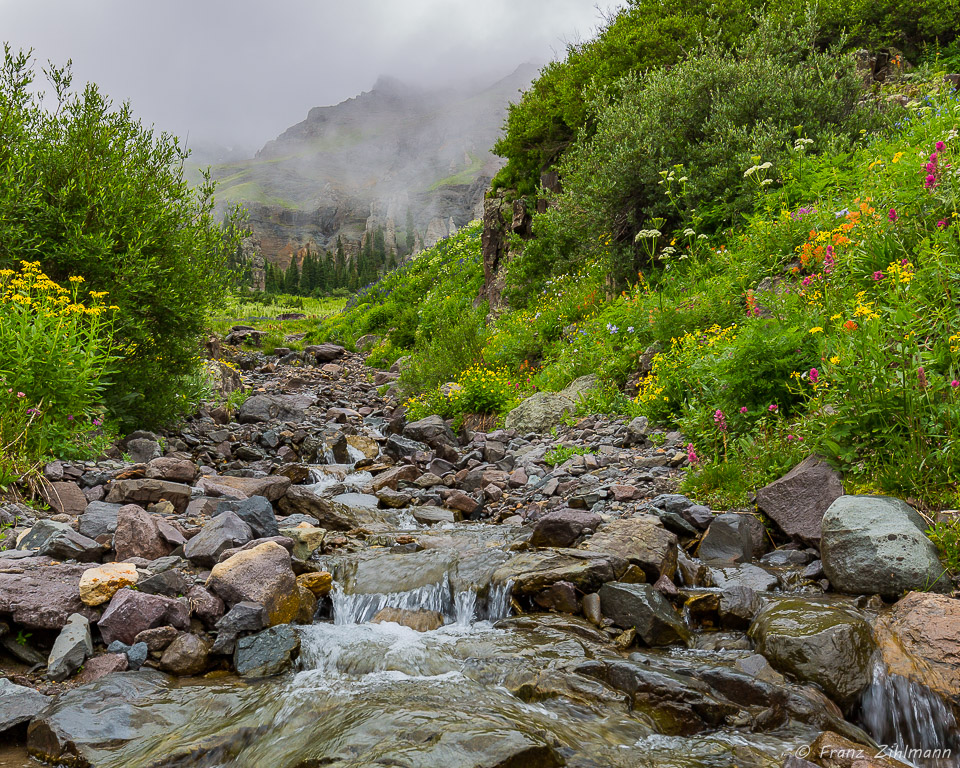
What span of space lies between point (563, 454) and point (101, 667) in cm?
546

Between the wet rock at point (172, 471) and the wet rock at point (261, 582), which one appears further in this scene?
the wet rock at point (172, 471)

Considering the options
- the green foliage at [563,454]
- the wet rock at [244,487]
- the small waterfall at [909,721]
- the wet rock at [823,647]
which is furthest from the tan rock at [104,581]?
the green foliage at [563,454]

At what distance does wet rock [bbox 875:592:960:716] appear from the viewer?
9.77 feet

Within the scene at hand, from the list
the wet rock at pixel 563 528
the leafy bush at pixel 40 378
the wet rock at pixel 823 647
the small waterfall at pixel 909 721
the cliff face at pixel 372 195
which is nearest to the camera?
the small waterfall at pixel 909 721

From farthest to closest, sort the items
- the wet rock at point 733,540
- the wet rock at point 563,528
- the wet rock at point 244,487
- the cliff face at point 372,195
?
the cliff face at point 372,195 < the wet rock at point 244,487 < the wet rock at point 563,528 < the wet rock at point 733,540

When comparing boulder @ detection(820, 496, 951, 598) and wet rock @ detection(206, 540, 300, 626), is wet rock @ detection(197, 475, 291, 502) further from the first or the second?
boulder @ detection(820, 496, 951, 598)

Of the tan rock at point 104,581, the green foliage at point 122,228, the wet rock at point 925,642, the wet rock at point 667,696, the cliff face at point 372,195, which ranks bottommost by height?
the wet rock at point 667,696

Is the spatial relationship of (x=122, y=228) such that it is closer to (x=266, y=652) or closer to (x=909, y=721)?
(x=266, y=652)

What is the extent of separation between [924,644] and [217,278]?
10127 mm

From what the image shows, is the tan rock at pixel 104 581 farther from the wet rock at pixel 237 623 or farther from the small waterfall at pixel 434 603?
the small waterfall at pixel 434 603

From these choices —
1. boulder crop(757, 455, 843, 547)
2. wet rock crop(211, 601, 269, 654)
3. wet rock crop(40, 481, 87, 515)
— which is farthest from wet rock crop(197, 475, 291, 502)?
boulder crop(757, 455, 843, 547)

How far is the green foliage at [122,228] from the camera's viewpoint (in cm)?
798

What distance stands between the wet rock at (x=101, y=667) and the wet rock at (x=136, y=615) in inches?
6.5

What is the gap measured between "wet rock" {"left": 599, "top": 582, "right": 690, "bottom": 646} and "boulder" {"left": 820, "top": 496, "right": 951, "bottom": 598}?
111 centimetres
